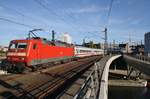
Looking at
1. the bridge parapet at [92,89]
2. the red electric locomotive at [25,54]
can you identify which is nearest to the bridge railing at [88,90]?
the bridge parapet at [92,89]

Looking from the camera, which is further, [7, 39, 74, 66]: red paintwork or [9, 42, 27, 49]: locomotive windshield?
[9, 42, 27, 49]: locomotive windshield

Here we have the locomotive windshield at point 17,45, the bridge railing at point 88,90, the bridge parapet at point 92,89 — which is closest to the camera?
the bridge railing at point 88,90

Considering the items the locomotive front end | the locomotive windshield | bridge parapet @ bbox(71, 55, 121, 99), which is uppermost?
the locomotive windshield

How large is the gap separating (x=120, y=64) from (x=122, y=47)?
52.6 meters

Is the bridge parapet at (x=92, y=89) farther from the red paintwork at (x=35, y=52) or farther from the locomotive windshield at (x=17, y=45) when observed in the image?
the locomotive windshield at (x=17, y=45)

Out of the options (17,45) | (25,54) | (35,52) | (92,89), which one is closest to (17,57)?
(25,54)

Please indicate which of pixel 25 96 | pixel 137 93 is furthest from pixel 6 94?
pixel 137 93

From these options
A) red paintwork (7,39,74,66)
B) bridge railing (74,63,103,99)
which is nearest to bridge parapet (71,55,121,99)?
bridge railing (74,63,103,99)

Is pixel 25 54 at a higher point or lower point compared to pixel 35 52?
lower

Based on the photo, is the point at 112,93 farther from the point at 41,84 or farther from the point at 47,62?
the point at 41,84

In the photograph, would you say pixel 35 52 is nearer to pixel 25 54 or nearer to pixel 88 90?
pixel 25 54

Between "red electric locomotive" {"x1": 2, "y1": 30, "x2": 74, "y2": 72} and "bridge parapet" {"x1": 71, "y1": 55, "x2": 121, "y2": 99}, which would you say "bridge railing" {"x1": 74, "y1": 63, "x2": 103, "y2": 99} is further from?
"red electric locomotive" {"x1": 2, "y1": 30, "x2": 74, "y2": 72}

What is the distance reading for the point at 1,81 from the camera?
50.9 feet

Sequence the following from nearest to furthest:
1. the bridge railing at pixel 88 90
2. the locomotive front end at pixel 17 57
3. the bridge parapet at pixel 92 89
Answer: the bridge railing at pixel 88 90 → the bridge parapet at pixel 92 89 → the locomotive front end at pixel 17 57
